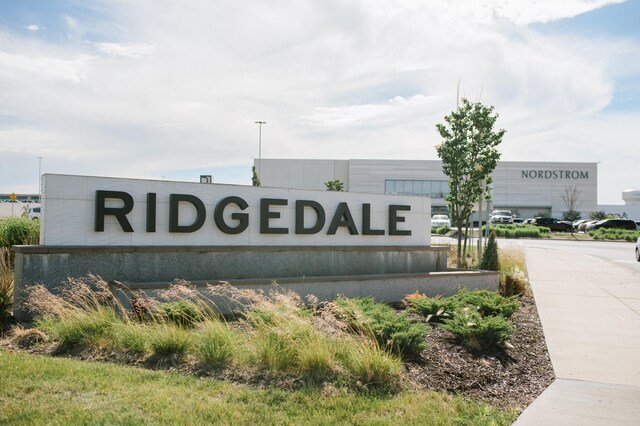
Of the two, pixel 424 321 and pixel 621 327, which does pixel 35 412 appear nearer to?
pixel 424 321

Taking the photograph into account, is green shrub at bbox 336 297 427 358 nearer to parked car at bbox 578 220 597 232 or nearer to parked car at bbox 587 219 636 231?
parked car at bbox 587 219 636 231

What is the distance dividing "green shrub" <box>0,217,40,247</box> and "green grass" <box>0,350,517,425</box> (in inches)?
313

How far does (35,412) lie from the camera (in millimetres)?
4871

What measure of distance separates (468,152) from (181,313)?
492 inches

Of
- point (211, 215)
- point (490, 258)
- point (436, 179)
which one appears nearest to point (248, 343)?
point (211, 215)

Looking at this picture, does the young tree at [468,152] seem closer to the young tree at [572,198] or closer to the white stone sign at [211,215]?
the white stone sign at [211,215]

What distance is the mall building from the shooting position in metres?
83.8

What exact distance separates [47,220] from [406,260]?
26.5 feet

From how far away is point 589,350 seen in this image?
779 centimetres

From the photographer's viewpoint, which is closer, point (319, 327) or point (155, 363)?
point (155, 363)

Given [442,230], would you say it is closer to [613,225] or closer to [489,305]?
[613,225]

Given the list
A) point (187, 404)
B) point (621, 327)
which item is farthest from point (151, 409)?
point (621, 327)

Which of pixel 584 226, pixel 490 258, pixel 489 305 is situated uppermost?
pixel 584 226

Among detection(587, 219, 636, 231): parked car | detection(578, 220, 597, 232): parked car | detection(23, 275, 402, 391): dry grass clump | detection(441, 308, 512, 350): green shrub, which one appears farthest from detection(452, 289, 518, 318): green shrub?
detection(578, 220, 597, 232): parked car
